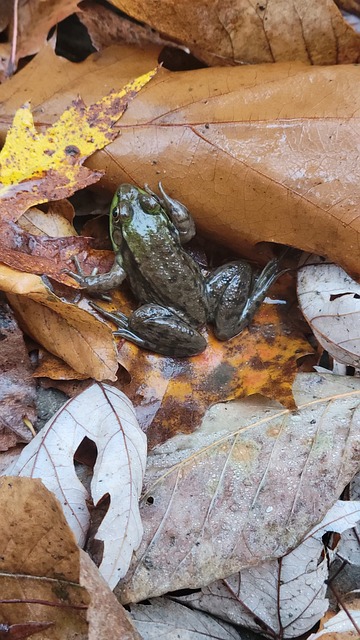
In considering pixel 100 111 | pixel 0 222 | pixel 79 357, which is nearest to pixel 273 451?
pixel 79 357

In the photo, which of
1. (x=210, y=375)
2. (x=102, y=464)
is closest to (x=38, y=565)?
(x=102, y=464)

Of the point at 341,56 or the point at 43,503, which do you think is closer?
the point at 43,503

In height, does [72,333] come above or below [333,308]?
above

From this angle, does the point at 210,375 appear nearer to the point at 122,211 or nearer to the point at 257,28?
the point at 122,211

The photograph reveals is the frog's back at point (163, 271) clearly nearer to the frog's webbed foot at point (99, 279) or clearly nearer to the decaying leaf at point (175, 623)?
the frog's webbed foot at point (99, 279)

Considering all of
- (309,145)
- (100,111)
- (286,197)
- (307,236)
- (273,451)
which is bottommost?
(273,451)

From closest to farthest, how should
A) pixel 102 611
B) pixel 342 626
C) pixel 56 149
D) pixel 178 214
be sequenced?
pixel 102 611
pixel 342 626
pixel 56 149
pixel 178 214

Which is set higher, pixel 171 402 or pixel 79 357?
pixel 79 357

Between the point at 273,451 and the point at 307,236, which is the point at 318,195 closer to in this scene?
the point at 307,236
